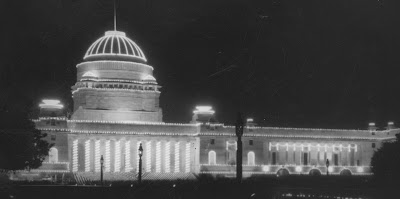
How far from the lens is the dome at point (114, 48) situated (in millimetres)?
101000

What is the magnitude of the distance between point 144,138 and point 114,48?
14189mm

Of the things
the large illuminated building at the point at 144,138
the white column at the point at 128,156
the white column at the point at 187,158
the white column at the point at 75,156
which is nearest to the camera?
the white column at the point at 75,156

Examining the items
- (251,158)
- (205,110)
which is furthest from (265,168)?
(205,110)

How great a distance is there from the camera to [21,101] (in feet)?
200

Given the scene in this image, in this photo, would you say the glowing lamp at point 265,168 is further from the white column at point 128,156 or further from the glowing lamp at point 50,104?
the glowing lamp at point 50,104

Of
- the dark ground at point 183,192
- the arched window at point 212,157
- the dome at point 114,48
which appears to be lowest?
the dark ground at point 183,192

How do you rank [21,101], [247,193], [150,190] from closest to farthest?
[247,193] < [150,190] < [21,101]

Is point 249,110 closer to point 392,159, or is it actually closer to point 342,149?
point 342,149

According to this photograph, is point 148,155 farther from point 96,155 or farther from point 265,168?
point 265,168

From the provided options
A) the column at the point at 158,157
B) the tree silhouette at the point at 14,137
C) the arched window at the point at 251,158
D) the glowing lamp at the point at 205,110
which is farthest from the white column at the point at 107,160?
the tree silhouette at the point at 14,137

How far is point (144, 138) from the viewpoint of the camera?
315 ft

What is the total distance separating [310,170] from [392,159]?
25.5 metres

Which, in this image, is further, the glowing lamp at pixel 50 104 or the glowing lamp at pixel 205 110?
the glowing lamp at pixel 205 110

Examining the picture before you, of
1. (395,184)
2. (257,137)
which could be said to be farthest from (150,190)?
(257,137)
